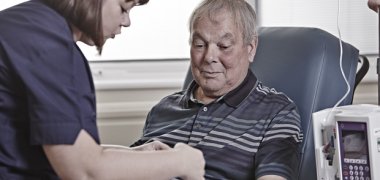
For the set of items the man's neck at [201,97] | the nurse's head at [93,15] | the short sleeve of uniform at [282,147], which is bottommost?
the short sleeve of uniform at [282,147]

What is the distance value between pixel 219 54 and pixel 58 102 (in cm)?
86

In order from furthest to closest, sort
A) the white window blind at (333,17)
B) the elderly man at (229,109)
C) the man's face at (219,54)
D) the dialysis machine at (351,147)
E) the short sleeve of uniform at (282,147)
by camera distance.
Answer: the white window blind at (333,17), the man's face at (219,54), the elderly man at (229,109), the short sleeve of uniform at (282,147), the dialysis machine at (351,147)

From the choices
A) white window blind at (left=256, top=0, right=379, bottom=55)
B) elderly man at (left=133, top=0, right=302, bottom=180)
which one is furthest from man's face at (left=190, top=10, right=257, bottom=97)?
white window blind at (left=256, top=0, right=379, bottom=55)

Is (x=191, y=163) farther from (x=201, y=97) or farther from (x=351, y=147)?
(x=201, y=97)

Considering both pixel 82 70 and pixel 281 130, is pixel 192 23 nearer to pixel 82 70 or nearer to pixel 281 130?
pixel 281 130

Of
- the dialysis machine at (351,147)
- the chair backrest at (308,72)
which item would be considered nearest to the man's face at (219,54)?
the chair backrest at (308,72)

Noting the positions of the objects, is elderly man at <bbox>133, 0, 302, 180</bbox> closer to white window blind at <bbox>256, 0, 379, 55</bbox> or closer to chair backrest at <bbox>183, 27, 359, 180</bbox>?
chair backrest at <bbox>183, 27, 359, 180</bbox>

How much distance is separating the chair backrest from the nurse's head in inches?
34.0

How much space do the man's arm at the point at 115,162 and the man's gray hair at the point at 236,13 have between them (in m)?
0.77

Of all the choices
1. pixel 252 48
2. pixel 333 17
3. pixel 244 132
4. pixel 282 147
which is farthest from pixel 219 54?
pixel 333 17

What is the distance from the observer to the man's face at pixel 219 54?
68.6 inches

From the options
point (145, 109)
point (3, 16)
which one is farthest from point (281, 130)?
point (145, 109)

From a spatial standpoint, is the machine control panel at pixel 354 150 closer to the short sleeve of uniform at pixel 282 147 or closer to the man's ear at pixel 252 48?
the short sleeve of uniform at pixel 282 147

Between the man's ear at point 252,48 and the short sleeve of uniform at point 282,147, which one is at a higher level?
the man's ear at point 252,48
